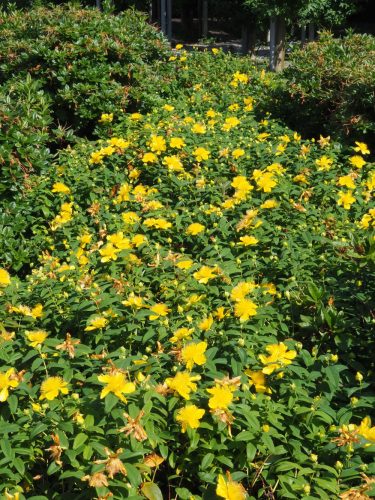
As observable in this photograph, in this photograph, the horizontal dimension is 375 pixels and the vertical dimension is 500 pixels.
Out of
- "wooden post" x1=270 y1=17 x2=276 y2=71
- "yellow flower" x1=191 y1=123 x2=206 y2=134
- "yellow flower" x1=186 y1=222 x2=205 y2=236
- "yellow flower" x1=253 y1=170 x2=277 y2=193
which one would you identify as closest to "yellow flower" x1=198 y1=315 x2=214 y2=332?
"yellow flower" x1=186 y1=222 x2=205 y2=236

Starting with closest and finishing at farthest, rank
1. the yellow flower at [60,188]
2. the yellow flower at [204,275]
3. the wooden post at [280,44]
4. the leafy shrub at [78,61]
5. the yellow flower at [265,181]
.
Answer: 1. the yellow flower at [204,275]
2. the yellow flower at [265,181]
3. the yellow flower at [60,188]
4. the leafy shrub at [78,61]
5. the wooden post at [280,44]

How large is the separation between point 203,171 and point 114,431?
6.60ft

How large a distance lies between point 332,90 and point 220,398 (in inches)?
119

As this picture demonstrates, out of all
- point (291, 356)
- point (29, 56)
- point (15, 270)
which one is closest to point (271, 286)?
point (291, 356)

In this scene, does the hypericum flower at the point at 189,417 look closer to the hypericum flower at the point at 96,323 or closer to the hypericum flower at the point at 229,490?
the hypericum flower at the point at 229,490

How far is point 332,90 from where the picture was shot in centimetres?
411

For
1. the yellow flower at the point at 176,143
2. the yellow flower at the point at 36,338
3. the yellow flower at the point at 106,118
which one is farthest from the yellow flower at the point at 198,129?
the yellow flower at the point at 36,338

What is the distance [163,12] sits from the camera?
14945 millimetres

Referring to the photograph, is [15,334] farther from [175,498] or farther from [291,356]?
[291,356]

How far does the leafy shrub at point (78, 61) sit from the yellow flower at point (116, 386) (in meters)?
3.09

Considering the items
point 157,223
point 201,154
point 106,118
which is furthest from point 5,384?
point 106,118

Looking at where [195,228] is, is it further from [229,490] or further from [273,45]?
[273,45]

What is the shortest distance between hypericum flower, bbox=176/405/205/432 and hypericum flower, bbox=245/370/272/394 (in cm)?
24

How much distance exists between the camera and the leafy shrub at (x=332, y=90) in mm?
3885
